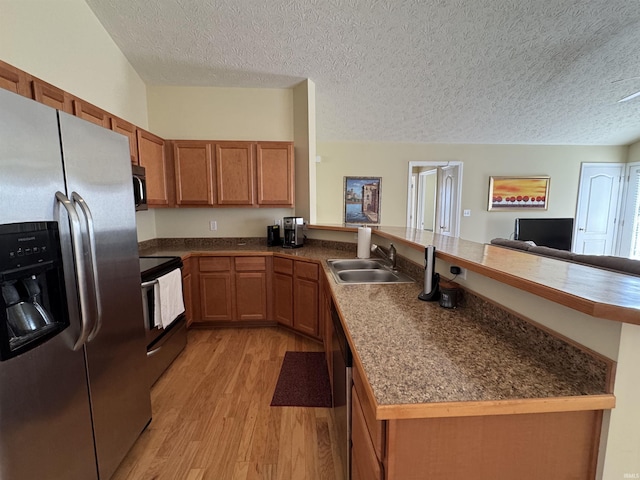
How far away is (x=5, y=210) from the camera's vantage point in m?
0.88

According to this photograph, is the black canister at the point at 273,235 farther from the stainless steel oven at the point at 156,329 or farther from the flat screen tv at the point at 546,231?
the flat screen tv at the point at 546,231

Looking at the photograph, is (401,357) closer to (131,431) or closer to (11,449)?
(11,449)

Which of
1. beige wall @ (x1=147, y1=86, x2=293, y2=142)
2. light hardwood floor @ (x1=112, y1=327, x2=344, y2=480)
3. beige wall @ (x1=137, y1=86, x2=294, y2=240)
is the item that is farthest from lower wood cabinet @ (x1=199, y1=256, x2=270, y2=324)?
beige wall @ (x1=147, y1=86, x2=293, y2=142)

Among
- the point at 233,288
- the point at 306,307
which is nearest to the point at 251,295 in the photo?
the point at 233,288

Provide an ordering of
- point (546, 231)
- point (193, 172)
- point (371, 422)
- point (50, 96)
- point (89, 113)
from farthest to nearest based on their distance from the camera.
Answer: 1. point (546, 231)
2. point (193, 172)
3. point (89, 113)
4. point (50, 96)
5. point (371, 422)

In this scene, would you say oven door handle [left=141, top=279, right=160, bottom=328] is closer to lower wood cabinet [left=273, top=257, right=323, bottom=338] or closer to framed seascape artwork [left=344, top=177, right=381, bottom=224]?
lower wood cabinet [left=273, top=257, right=323, bottom=338]

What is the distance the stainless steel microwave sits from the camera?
7.74 feet

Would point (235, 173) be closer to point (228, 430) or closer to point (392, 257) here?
point (392, 257)

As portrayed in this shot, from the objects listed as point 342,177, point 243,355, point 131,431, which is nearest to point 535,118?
point 342,177

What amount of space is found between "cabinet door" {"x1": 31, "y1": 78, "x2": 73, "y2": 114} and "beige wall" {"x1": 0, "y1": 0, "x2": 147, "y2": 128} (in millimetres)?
234

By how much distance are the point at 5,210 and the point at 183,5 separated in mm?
2299

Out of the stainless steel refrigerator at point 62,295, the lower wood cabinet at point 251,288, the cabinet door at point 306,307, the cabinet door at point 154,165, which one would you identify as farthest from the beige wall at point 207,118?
the stainless steel refrigerator at point 62,295

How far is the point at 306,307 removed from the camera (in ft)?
9.13

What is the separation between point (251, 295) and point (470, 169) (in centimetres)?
445
